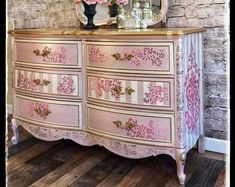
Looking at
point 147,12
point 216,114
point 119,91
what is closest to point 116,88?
point 119,91

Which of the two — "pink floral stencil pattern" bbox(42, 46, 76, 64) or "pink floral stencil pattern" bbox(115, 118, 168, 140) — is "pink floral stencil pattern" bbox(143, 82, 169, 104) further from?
"pink floral stencil pattern" bbox(42, 46, 76, 64)

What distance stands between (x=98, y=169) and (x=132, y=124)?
0.46m

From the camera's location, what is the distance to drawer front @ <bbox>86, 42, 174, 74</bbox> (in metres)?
1.69

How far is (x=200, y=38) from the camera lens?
2051 millimetres

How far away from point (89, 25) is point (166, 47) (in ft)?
2.83

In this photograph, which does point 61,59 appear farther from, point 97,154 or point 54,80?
point 97,154

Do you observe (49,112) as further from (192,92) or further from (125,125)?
(192,92)

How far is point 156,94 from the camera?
1739 mm

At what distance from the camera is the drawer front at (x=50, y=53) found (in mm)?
2039

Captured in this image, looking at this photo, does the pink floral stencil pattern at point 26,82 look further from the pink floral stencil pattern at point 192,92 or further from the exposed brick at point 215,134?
the exposed brick at point 215,134

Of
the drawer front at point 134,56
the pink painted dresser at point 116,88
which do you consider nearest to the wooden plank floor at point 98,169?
the pink painted dresser at point 116,88

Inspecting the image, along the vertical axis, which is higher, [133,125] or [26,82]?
[26,82]

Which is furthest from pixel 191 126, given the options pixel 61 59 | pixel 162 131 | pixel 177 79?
pixel 61 59

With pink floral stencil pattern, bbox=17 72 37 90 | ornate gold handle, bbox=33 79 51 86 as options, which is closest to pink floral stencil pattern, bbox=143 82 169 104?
ornate gold handle, bbox=33 79 51 86
